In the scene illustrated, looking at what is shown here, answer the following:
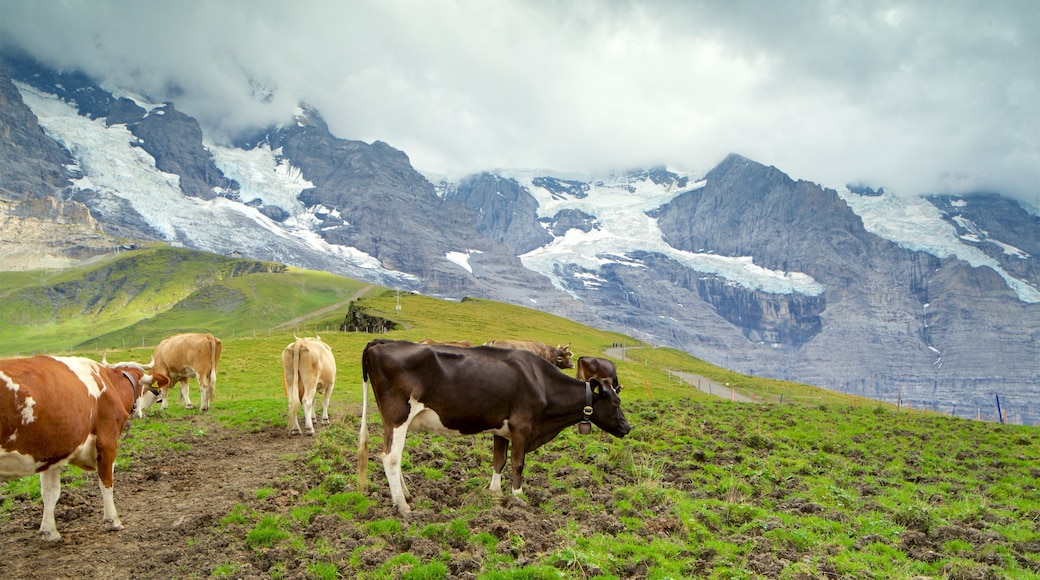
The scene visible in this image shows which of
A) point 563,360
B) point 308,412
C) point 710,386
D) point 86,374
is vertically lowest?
point 710,386

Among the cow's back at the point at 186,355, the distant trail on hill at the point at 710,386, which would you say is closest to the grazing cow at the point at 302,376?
the cow's back at the point at 186,355

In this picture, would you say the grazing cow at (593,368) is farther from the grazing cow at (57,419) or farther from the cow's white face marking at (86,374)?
the cow's white face marking at (86,374)

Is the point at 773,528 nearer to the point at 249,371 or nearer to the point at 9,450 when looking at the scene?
the point at 9,450

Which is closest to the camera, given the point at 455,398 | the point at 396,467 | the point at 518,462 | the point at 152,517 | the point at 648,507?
the point at 152,517

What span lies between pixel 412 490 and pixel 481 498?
1707mm

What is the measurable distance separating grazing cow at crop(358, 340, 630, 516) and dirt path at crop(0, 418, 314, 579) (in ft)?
9.54

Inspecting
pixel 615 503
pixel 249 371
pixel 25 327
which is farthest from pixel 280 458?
pixel 25 327

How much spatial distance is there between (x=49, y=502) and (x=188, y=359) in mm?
14317

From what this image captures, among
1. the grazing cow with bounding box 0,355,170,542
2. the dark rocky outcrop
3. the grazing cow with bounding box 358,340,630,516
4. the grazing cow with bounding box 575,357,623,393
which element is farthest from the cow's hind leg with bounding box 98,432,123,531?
the dark rocky outcrop

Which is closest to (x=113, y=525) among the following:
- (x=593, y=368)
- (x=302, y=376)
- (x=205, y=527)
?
(x=205, y=527)

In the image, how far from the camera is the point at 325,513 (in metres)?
11.0

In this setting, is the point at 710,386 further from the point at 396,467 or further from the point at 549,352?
the point at 396,467

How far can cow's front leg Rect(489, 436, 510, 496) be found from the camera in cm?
1203

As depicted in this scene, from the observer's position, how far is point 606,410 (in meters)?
13.4
